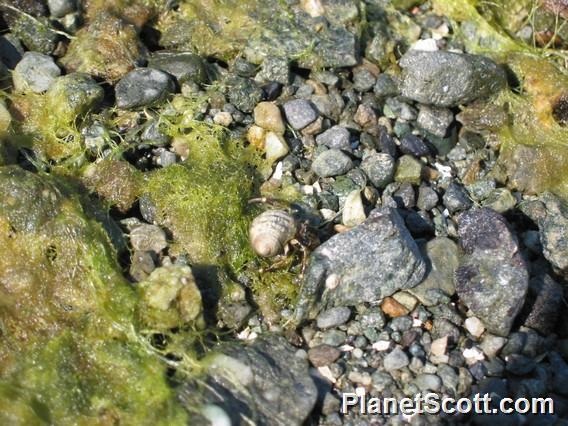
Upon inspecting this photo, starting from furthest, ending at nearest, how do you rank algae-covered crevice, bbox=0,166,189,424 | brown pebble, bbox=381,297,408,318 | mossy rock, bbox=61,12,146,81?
mossy rock, bbox=61,12,146,81, brown pebble, bbox=381,297,408,318, algae-covered crevice, bbox=0,166,189,424

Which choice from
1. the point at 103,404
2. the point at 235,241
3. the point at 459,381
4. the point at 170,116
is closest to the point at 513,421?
the point at 459,381

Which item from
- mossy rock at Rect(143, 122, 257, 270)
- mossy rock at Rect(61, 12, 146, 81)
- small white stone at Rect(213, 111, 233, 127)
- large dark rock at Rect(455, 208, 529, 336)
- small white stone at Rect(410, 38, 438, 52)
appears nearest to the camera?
large dark rock at Rect(455, 208, 529, 336)

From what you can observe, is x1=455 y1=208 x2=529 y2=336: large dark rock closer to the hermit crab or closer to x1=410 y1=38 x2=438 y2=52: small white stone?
the hermit crab

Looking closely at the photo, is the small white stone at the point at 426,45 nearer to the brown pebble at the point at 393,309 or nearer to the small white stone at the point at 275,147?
the small white stone at the point at 275,147

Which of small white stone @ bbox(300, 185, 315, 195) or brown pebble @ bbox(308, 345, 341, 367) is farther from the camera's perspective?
small white stone @ bbox(300, 185, 315, 195)

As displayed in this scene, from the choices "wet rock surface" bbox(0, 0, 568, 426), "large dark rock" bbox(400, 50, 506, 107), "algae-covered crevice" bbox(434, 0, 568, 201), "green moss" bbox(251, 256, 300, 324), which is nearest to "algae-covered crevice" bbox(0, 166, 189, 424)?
"wet rock surface" bbox(0, 0, 568, 426)

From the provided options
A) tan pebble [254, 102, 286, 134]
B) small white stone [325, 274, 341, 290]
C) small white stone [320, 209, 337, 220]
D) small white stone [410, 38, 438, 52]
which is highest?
small white stone [410, 38, 438, 52]
